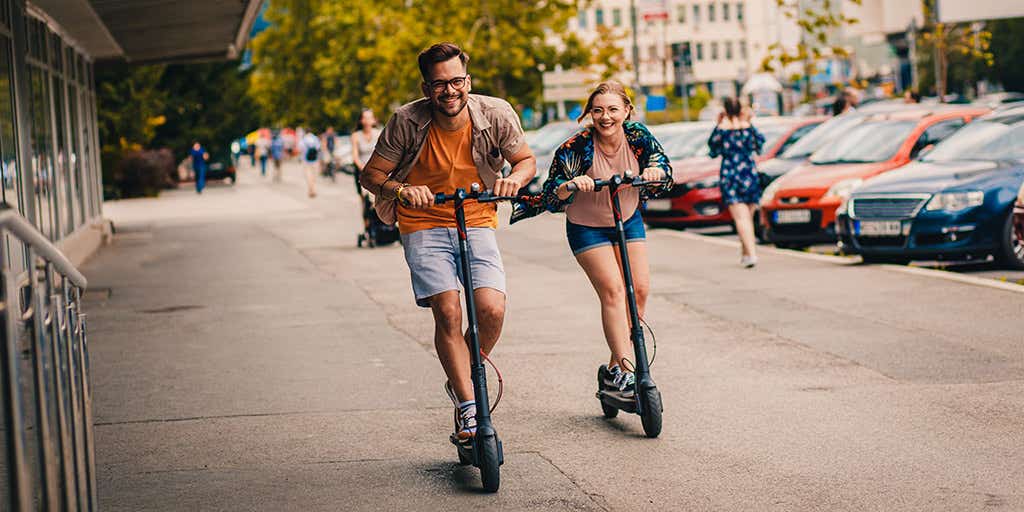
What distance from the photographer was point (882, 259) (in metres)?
17.0

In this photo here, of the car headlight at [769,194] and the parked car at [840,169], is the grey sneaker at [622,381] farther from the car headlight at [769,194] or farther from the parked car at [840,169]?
the car headlight at [769,194]

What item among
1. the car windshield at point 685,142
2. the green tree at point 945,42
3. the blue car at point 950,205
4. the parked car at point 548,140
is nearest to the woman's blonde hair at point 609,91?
the blue car at point 950,205

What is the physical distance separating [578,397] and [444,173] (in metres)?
2.36

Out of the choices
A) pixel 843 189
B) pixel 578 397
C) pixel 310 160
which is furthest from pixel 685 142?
pixel 578 397

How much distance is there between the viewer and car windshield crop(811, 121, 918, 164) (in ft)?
63.9

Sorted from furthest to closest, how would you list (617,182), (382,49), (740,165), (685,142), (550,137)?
(382,49) → (550,137) → (685,142) → (740,165) → (617,182)

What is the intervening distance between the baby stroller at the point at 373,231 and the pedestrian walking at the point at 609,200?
44.0 ft

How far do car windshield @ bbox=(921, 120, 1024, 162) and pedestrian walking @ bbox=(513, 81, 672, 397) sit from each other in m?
8.93

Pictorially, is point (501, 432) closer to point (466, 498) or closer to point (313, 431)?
point (313, 431)

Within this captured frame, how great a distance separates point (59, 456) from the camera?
498 cm

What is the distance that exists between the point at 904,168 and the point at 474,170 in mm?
10689

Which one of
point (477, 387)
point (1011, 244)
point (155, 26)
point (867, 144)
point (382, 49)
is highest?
point (382, 49)

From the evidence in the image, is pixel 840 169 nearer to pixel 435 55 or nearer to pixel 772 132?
pixel 772 132

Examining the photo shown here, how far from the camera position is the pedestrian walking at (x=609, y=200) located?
308 inches
